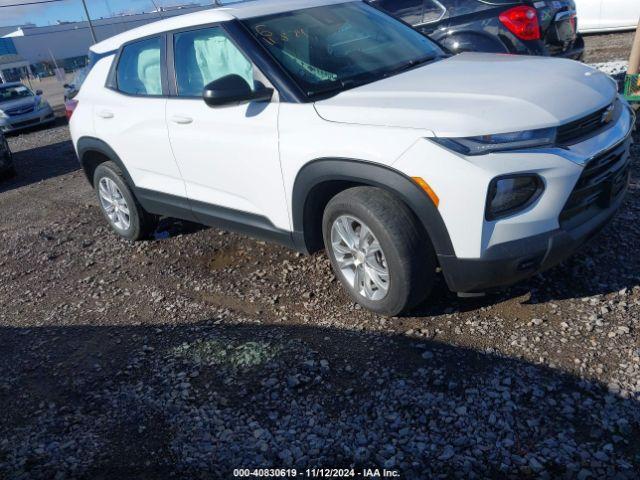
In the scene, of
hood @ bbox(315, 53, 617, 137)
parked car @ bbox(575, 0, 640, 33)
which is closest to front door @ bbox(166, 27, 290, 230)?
hood @ bbox(315, 53, 617, 137)

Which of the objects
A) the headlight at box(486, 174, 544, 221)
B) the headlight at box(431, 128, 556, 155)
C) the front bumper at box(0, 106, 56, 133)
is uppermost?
the front bumper at box(0, 106, 56, 133)

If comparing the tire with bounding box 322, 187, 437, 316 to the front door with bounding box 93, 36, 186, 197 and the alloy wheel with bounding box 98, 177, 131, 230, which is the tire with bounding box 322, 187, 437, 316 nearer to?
the front door with bounding box 93, 36, 186, 197

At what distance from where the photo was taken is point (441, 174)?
2.75 meters

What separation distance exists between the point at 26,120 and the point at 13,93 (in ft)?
4.94

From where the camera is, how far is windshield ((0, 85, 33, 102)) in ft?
53.0

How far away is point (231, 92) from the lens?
3.34 m

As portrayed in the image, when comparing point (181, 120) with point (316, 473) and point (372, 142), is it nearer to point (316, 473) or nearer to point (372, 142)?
point (372, 142)

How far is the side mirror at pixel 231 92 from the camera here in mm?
3332

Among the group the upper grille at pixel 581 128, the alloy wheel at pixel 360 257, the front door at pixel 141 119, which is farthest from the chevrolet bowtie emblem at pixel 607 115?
the front door at pixel 141 119

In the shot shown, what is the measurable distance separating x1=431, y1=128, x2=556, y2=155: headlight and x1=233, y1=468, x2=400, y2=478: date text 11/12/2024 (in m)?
1.50

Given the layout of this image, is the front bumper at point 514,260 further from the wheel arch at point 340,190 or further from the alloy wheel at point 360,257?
the alloy wheel at point 360,257

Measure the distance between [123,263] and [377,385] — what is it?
307 cm

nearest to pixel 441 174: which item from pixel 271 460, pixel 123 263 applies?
pixel 271 460

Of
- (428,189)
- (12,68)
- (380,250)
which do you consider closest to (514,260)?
(428,189)
